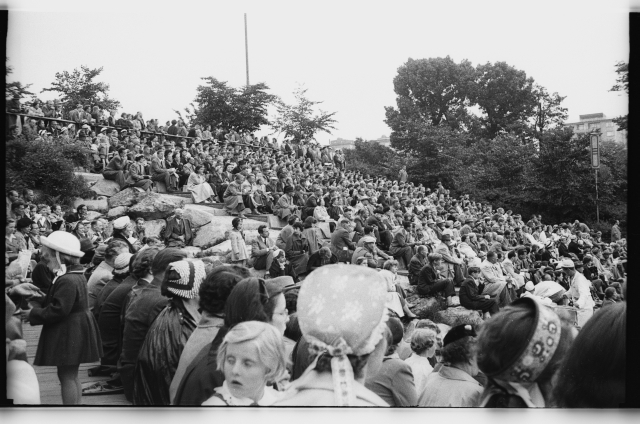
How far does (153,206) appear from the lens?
13.9m

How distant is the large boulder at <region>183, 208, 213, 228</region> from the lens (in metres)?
13.5

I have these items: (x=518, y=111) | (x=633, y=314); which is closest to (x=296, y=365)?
(x=633, y=314)

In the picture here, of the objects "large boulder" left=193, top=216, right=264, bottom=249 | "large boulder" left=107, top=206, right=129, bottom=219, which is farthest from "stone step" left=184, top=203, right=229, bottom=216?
"large boulder" left=107, top=206, right=129, bottom=219

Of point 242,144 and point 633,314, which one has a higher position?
point 242,144

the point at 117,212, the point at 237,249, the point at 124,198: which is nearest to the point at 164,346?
the point at 237,249

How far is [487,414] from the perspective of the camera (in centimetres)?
424

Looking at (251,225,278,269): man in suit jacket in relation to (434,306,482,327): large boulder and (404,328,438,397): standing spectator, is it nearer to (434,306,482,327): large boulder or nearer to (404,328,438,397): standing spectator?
(434,306,482,327): large boulder

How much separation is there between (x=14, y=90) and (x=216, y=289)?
14.8ft

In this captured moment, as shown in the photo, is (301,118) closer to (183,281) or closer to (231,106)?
(231,106)

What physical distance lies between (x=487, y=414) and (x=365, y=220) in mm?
11083

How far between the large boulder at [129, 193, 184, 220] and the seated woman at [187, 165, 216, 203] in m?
0.98

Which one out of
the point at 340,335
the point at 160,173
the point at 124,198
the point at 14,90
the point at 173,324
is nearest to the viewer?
the point at 340,335

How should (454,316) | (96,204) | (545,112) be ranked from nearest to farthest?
(454,316), (545,112), (96,204)

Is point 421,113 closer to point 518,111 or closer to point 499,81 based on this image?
point 518,111
